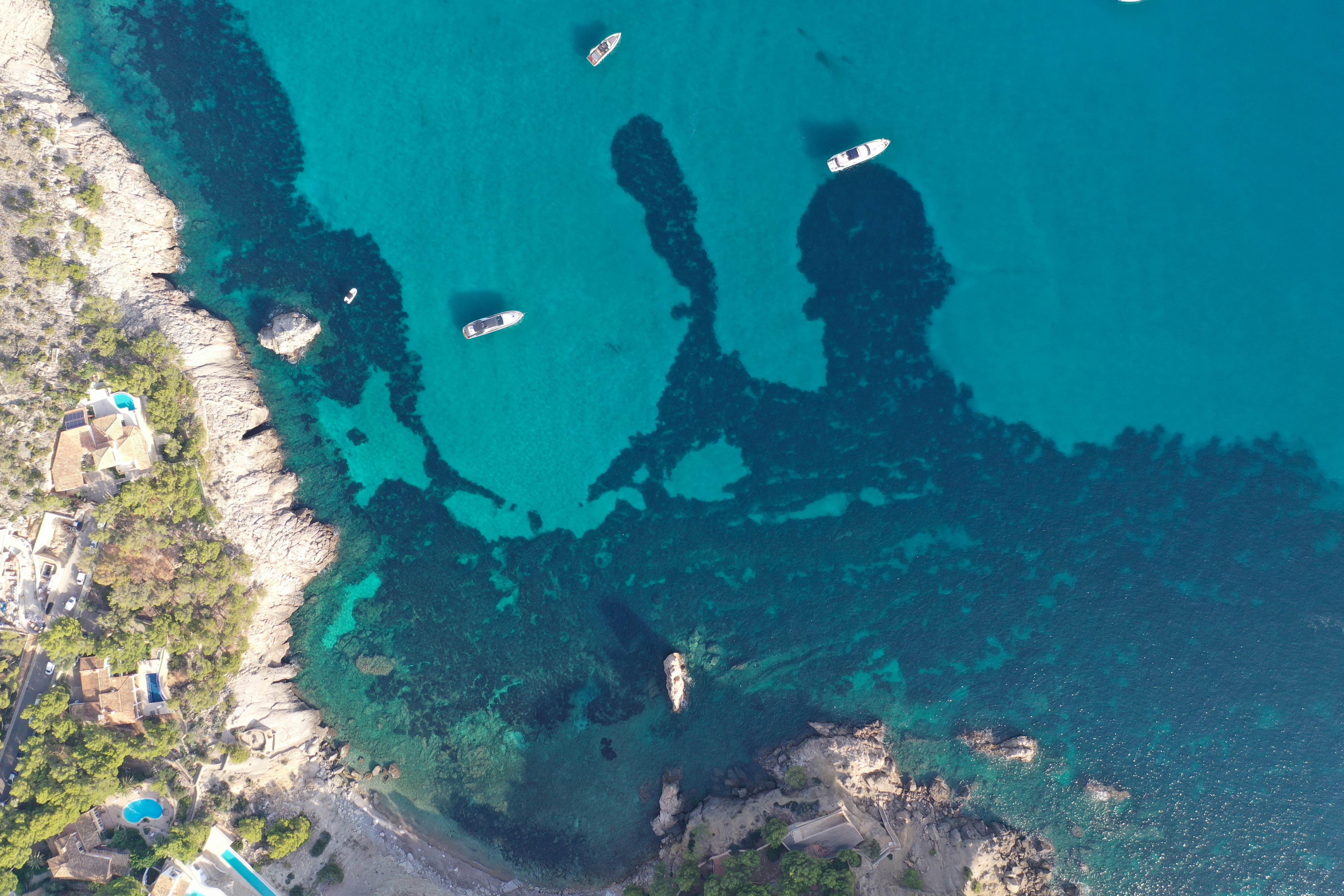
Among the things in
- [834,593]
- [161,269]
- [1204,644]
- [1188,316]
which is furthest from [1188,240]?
[161,269]

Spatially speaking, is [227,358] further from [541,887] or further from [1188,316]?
[1188,316]

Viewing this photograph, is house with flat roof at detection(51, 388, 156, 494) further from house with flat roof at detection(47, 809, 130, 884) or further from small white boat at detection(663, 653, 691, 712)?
small white boat at detection(663, 653, 691, 712)

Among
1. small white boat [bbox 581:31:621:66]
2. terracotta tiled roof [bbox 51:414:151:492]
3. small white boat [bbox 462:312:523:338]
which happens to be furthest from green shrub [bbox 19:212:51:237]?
small white boat [bbox 581:31:621:66]

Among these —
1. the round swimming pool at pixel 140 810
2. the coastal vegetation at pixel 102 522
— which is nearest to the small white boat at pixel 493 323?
the coastal vegetation at pixel 102 522

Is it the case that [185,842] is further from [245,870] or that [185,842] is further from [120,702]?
[120,702]

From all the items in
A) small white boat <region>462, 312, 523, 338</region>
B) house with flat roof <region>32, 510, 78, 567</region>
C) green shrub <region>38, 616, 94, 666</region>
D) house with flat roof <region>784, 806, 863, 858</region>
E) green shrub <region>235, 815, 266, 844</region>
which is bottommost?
green shrub <region>235, 815, 266, 844</region>

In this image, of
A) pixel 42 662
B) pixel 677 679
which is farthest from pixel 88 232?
pixel 677 679
